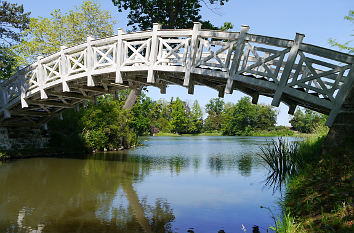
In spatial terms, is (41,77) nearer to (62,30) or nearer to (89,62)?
(89,62)

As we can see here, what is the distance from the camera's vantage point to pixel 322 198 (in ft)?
19.6

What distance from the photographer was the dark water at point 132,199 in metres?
6.33

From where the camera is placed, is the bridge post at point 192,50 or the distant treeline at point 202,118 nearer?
the bridge post at point 192,50

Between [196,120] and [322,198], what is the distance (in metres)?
70.3

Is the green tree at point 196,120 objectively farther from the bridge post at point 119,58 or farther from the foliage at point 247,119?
the bridge post at point 119,58

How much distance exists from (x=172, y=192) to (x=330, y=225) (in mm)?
5048

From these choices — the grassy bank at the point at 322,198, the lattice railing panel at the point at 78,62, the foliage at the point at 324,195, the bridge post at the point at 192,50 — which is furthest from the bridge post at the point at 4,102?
the foliage at the point at 324,195

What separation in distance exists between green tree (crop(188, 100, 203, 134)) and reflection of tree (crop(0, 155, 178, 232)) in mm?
61236

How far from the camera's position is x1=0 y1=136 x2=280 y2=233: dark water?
633cm

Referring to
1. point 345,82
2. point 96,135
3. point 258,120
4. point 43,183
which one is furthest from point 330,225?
point 258,120

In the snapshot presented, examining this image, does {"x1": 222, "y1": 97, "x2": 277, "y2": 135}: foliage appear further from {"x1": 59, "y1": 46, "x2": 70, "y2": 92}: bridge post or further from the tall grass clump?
the tall grass clump

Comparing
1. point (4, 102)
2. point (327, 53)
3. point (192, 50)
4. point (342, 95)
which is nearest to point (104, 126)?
point (4, 102)

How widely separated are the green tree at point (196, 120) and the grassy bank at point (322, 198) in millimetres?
65800

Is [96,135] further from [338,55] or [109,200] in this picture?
[338,55]
